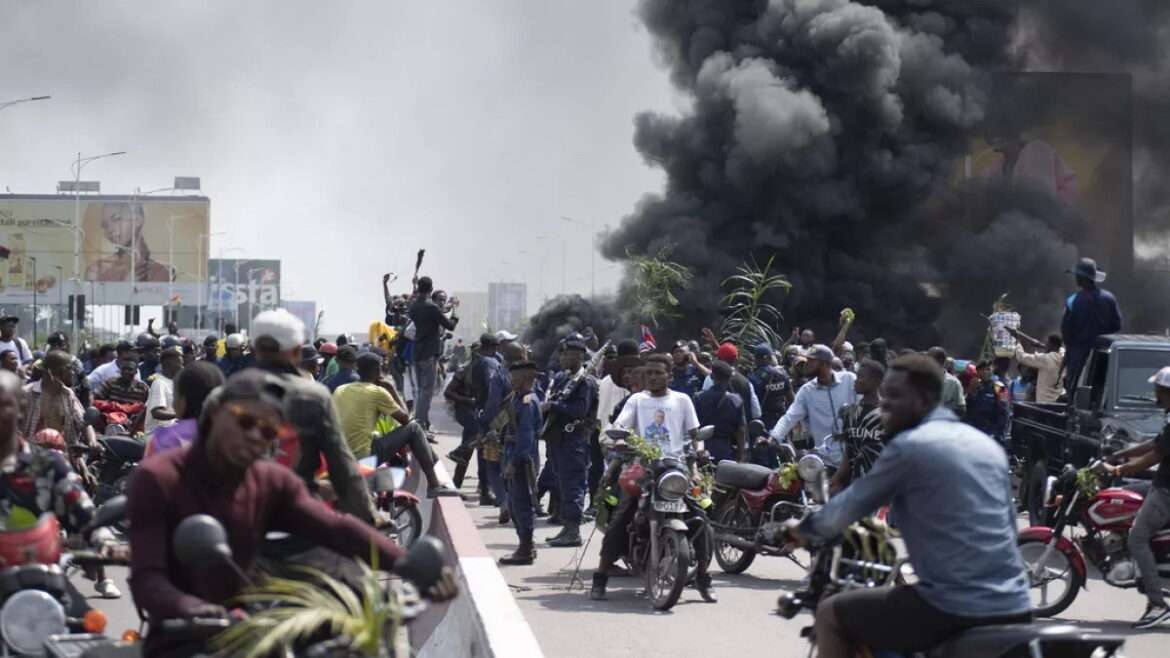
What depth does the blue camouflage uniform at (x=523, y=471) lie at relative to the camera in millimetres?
13406

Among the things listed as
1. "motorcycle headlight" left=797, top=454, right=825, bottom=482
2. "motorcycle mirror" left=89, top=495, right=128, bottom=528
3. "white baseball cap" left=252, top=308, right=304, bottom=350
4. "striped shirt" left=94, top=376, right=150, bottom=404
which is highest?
"white baseball cap" left=252, top=308, right=304, bottom=350

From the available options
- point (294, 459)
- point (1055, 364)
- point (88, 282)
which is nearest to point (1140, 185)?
point (1055, 364)

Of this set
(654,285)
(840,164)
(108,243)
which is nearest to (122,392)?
(654,285)

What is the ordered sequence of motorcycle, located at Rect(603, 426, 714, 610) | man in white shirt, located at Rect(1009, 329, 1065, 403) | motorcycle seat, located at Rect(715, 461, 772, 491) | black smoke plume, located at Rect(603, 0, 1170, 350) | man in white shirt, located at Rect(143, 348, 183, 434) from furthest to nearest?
Result: black smoke plume, located at Rect(603, 0, 1170, 350) < man in white shirt, located at Rect(1009, 329, 1065, 403) < man in white shirt, located at Rect(143, 348, 183, 434) < motorcycle, located at Rect(603, 426, 714, 610) < motorcycle seat, located at Rect(715, 461, 772, 491)

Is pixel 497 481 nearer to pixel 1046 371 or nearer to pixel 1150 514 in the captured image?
pixel 1046 371

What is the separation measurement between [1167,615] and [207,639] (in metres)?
7.66

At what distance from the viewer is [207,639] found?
4.38m

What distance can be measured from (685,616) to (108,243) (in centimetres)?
9386

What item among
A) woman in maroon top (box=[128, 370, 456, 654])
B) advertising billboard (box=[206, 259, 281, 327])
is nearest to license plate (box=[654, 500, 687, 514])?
woman in maroon top (box=[128, 370, 456, 654])

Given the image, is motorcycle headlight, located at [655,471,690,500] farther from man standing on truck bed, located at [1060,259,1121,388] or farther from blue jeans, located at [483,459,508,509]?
man standing on truck bed, located at [1060,259,1121,388]

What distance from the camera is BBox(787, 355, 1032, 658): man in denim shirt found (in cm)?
545

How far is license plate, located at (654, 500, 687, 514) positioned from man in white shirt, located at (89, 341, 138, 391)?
7.08m

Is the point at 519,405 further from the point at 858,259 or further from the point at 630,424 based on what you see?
the point at 858,259

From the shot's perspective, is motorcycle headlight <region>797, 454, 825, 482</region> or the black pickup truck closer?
motorcycle headlight <region>797, 454, 825, 482</region>
